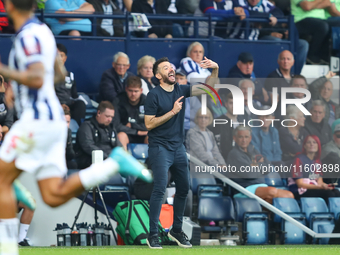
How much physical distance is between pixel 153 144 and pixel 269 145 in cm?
370

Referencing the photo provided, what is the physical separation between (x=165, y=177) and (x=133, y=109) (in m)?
3.33

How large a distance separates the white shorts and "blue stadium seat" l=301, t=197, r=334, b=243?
5663 millimetres

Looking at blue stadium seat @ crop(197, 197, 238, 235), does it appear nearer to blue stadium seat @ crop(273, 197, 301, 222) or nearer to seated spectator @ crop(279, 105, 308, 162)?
blue stadium seat @ crop(273, 197, 301, 222)

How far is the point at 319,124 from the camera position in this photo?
10.2 m

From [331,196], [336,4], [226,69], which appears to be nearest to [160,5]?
[226,69]

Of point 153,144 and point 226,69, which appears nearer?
point 153,144

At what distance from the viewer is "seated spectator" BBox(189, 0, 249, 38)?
11.6 metres

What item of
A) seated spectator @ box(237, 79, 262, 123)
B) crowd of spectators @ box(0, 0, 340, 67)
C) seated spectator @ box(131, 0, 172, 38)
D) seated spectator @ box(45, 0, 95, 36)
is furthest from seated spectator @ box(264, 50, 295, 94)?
seated spectator @ box(45, 0, 95, 36)

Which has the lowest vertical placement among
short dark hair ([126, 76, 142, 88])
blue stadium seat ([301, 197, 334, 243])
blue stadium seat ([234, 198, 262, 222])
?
blue stadium seat ([301, 197, 334, 243])

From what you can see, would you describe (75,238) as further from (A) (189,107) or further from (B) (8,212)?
(B) (8,212)

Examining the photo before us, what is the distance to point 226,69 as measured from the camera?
11.6 m

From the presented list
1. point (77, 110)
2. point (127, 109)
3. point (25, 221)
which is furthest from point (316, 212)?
point (25, 221)

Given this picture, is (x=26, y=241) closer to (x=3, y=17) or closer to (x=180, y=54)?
(x=3, y=17)

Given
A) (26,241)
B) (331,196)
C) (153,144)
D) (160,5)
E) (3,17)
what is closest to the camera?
(153,144)
